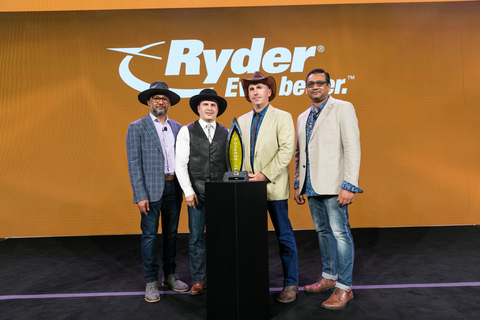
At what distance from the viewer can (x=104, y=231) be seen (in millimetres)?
4375

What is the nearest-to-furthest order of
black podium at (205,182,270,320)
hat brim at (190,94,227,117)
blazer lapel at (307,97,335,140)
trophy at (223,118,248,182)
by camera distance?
black podium at (205,182,270,320) → trophy at (223,118,248,182) → blazer lapel at (307,97,335,140) → hat brim at (190,94,227,117)

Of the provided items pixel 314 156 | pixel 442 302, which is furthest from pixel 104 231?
pixel 442 302

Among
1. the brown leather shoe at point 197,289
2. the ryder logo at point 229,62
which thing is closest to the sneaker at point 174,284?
the brown leather shoe at point 197,289

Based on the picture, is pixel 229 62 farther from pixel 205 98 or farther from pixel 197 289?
pixel 197 289

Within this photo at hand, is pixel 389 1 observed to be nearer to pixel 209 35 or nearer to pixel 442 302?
pixel 209 35

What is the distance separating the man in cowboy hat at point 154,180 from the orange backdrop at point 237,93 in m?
1.99

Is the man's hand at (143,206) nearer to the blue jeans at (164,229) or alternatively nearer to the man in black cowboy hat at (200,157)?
the blue jeans at (164,229)

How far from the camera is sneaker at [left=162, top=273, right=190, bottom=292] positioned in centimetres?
234

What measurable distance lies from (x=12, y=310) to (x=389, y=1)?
524cm

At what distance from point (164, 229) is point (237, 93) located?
2.52 metres

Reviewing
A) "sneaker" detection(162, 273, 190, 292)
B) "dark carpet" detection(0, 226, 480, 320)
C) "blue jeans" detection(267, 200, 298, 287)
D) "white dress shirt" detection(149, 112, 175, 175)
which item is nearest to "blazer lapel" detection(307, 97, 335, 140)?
"blue jeans" detection(267, 200, 298, 287)

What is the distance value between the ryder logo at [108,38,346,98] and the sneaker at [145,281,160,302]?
2.83m

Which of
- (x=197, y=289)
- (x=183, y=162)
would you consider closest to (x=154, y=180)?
(x=183, y=162)

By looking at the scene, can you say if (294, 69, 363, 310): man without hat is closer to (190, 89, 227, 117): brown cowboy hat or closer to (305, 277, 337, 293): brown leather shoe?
(305, 277, 337, 293): brown leather shoe
